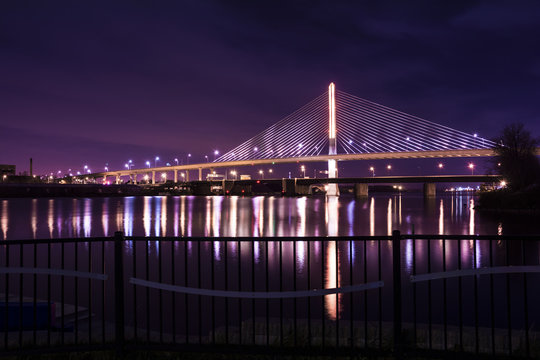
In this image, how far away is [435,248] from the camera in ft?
63.2

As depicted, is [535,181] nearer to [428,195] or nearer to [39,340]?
[39,340]

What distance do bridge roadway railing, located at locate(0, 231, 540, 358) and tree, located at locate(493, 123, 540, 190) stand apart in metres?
40.7

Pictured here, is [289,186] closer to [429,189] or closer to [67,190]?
[429,189]

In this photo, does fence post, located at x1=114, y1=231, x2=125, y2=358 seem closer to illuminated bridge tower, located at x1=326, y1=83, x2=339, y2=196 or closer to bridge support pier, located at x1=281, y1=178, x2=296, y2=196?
illuminated bridge tower, located at x1=326, y1=83, x2=339, y2=196

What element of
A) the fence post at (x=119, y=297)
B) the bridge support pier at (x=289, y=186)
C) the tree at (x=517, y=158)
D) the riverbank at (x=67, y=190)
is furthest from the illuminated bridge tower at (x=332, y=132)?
the fence post at (x=119, y=297)

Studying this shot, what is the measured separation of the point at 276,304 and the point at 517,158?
187 ft

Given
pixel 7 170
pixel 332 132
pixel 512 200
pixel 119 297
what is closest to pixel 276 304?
pixel 119 297

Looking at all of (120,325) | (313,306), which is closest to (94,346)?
(120,325)

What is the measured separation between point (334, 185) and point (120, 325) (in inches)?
Answer: 4705

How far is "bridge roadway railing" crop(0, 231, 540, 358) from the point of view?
4828 mm

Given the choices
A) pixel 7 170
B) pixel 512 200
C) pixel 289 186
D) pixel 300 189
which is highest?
pixel 7 170

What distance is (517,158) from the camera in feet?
181

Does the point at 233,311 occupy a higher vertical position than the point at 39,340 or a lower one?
lower

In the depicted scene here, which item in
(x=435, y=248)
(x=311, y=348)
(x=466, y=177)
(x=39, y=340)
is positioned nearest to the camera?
(x=311, y=348)
